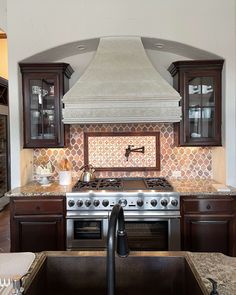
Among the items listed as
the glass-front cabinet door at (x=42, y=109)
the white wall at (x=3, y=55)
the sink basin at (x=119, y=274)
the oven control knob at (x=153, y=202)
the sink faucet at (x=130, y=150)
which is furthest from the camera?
the white wall at (x=3, y=55)

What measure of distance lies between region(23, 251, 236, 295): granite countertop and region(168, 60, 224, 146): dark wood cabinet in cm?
201

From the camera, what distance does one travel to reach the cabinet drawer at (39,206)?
3.04 m

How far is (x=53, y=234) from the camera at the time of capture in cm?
306

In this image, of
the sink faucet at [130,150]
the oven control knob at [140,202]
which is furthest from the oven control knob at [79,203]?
the sink faucet at [130,150]

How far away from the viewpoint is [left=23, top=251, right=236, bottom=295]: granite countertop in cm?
116

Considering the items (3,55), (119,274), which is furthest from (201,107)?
(3,55)

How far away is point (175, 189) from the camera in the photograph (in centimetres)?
309

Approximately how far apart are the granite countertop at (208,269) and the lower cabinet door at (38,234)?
1.58 metres

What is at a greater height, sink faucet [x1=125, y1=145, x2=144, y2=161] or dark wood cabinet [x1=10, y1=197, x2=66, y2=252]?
sink faucet [x1=125, y1=145, x2=144, y2=161]

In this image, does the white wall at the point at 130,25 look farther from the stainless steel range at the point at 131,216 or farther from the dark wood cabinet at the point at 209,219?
the stainless steel range at the point at 131,216

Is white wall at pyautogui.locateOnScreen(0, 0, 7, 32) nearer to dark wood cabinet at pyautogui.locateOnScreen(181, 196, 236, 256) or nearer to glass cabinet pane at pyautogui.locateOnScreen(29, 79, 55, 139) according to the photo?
glass cabinet pane at pyautogui.locateOnScreen(29, 79, 55, 139)

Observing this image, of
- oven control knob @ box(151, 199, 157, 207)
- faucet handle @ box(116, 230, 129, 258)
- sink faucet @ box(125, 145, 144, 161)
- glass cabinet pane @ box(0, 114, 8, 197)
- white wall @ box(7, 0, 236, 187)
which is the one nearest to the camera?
faucet handle @ box(116, 230, 129, 258)

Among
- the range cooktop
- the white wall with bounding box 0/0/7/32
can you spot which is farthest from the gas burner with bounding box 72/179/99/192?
the white wall with bounding box 0/0/7/32

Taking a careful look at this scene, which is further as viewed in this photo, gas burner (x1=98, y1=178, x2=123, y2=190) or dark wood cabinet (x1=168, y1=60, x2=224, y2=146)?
dark wood cabinet (x1=168, y1=60, x2=224, y2=146)
